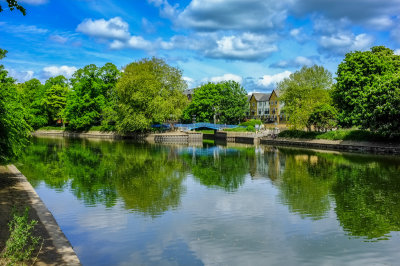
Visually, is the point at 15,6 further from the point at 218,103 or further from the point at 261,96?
the point at 261,96

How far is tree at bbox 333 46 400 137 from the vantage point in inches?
1626

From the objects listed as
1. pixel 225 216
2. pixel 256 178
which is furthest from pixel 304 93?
pixel 225 216

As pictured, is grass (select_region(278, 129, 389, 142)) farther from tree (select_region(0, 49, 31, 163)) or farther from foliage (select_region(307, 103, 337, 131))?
tree (select_region(0, 49, 31, 163))

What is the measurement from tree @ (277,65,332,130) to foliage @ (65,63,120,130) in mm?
39124

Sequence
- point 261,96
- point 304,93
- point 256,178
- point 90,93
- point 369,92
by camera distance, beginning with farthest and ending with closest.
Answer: point 261,96, point 90,93, point 304,93, point 369,92, point 256,178

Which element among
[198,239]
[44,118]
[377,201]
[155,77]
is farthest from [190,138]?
[198,239]

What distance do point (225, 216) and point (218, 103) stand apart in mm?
84392

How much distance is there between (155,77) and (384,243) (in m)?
70.6

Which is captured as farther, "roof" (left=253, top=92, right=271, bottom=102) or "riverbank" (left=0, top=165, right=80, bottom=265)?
"roof" (left=253, top=92, right=271, bottom=102)

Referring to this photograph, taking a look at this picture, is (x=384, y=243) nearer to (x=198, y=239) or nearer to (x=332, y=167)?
(x=198, y=239)

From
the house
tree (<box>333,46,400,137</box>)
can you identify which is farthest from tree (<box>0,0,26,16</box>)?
the house

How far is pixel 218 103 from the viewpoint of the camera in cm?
9838

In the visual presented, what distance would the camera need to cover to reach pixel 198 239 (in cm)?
1191

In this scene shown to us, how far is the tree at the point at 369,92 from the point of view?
41.3 m
